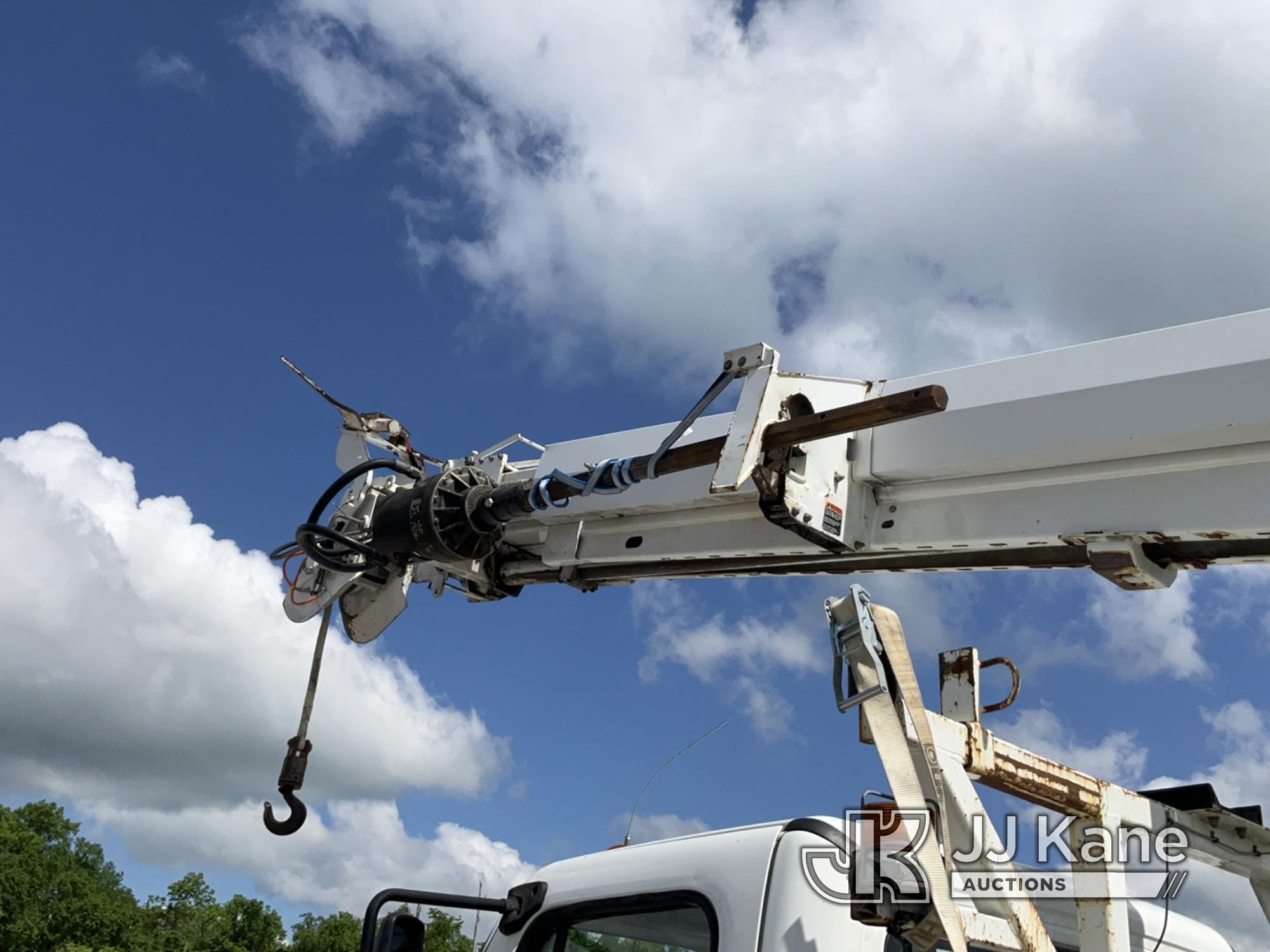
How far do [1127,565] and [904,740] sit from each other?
719mm

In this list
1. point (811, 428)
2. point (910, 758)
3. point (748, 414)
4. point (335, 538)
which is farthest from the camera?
point (335, 538)

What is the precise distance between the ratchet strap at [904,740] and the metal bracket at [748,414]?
47 cm

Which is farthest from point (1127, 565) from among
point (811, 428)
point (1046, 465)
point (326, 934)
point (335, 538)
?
point (326, 934)

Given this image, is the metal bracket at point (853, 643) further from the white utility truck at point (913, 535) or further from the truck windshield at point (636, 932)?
the truck windshield at point (636, 932)

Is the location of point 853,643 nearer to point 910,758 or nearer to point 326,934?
point 910,758

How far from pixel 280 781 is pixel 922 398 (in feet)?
9.58

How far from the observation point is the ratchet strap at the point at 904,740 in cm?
261

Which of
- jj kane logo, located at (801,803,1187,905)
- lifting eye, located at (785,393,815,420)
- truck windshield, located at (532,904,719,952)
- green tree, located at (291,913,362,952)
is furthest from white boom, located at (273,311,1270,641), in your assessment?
green tree, located at (291,913,362,952)

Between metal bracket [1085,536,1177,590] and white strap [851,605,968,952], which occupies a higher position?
metal bracket [1085,536,1177,590]

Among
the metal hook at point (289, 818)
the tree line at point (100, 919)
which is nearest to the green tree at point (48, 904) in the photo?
the tree line at point (100, 919)

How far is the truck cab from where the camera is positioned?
2.82 m

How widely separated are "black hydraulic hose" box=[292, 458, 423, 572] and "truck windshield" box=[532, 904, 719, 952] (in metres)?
1.53

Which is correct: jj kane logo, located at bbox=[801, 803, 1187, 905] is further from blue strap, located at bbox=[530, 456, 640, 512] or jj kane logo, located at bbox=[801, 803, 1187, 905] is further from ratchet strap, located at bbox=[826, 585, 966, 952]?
blue strap, located at bbox=[530, 456, 640, 512]

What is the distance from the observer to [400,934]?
10.3 ft
